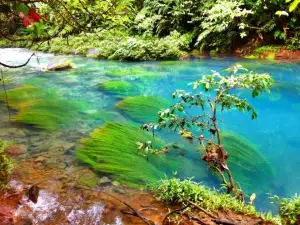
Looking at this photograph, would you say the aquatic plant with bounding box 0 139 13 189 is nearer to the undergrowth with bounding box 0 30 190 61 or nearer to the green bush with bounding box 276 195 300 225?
the green bush with bounding box 276 195 300 225

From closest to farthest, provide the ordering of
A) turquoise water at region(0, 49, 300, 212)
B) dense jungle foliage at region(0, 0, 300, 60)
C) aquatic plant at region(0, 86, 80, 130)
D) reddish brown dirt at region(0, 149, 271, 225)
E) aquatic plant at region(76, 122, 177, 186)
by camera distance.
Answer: reddish brown dirt at region(0, 149, 271, 225) → aquatic plant at region(76, 122, 177, 186) → turquoise water at region(0, 49, 300, 212) → aquatic plant at region(0, 86, 80, 130) → dense jungle foliage at region(0, 0, 300, 60)

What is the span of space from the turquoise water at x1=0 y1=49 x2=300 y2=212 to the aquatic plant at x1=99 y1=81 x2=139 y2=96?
158 millimetres

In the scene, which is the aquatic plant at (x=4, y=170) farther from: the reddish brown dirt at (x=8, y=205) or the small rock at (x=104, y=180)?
the small rock at (x=104, y=180)

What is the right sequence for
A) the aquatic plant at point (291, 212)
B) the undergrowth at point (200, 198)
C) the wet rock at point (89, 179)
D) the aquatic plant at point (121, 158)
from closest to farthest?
the aquatic plant at point (291, 212), the undergrowth at point (200, 198), the wet rock at point (89, 179), the aquatic plant at point (121, 158)

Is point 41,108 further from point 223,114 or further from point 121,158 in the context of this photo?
point 223,114

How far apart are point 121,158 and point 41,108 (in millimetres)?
2376

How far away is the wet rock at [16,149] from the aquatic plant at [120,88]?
3002mm

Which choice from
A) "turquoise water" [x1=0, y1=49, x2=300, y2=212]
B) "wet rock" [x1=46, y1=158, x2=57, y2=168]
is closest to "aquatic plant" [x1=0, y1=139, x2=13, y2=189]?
"wet rock" [x1=46, y1=158, x2=57, y2=168]

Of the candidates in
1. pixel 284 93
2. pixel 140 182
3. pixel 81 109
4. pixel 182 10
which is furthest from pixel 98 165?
pixel 182 10

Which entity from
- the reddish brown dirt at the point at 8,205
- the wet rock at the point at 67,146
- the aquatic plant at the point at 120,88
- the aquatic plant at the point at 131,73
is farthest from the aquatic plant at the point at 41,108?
the aquatic plant at the point at 131,73

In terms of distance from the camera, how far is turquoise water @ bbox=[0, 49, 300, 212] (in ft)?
11.0

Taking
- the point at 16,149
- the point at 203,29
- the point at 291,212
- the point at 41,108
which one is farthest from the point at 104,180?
the point at 203,29

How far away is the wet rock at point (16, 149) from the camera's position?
3445mm

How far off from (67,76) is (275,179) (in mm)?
6656
